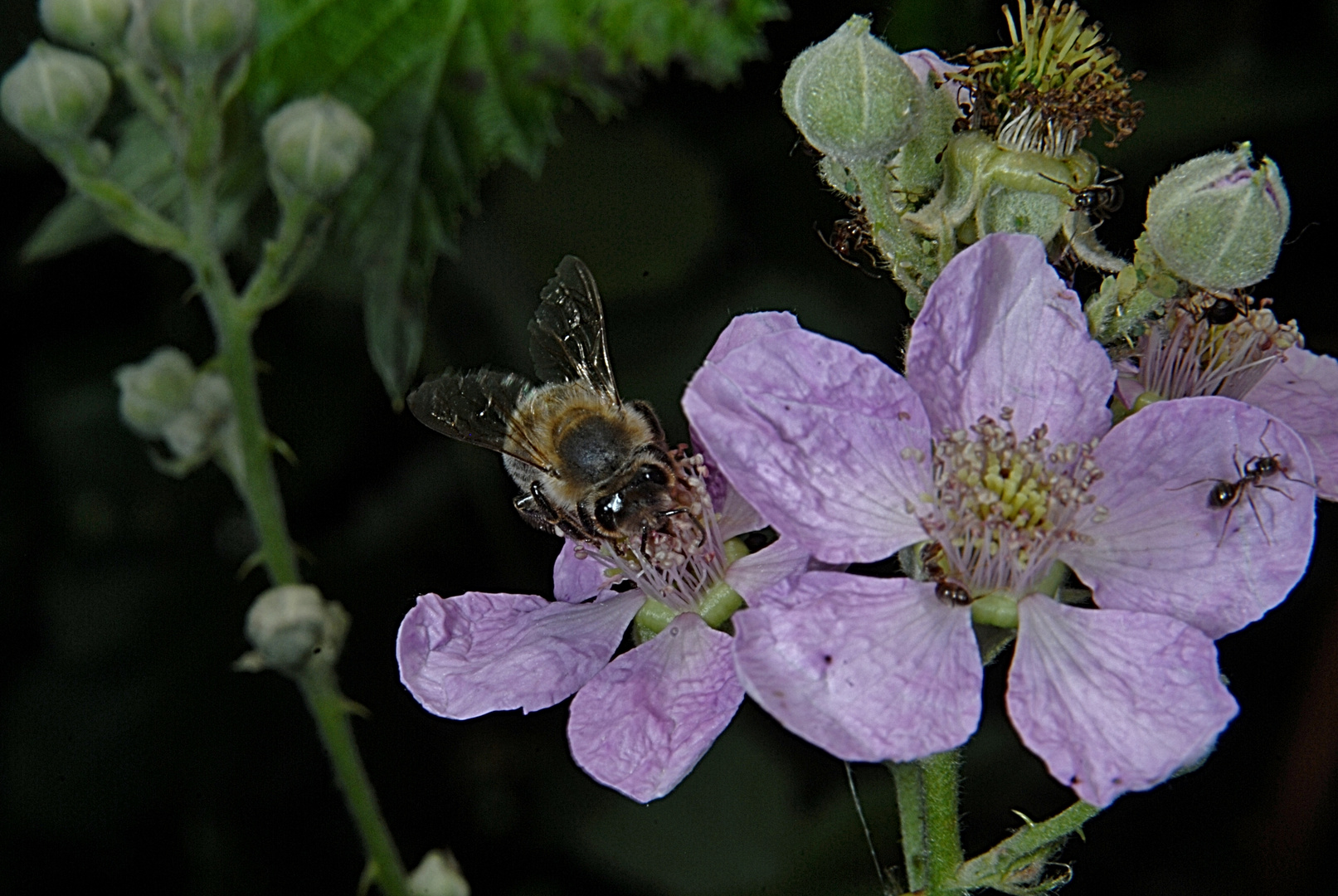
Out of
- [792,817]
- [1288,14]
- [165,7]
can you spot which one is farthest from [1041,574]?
[1288,14]

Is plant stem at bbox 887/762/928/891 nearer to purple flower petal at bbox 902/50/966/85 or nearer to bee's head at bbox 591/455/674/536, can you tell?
bee's head at bbox 591/455/674/536

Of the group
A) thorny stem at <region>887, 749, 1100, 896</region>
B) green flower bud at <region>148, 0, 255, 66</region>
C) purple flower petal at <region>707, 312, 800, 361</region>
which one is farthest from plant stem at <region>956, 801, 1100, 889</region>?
green flower bud at <region>148, 0, 255, 66</region>

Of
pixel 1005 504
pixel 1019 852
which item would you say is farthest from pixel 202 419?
pixel 1019 852

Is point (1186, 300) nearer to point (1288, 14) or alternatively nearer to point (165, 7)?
point (165, 7)

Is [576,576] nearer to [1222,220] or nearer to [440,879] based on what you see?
[440,879]

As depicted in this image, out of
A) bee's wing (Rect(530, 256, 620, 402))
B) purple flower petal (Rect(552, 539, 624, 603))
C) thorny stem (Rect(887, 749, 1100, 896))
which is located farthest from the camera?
bee's wing (Rect(530, 256, 620, 402))

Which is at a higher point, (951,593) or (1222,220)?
(1222,220)
